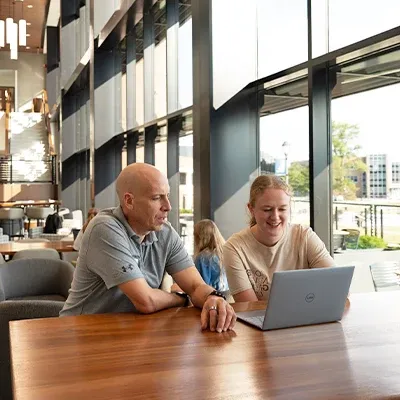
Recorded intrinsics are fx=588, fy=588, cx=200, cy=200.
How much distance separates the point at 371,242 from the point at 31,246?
3332mm

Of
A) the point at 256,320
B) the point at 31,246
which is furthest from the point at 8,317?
the point at 31,246

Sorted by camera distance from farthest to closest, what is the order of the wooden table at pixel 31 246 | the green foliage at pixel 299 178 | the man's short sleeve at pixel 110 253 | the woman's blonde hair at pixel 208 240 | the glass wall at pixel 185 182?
the glass wall at pixel 185 182, the wooden table at pixel 31 246, the green foliage at pixel 299 178, the woman's blonde hair at pixel 208 240, the man's short sleeve at pixel 110 253

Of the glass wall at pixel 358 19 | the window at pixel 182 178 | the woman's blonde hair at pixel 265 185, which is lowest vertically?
the woman's blonde hair at pixel 265 185

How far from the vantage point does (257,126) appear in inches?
197

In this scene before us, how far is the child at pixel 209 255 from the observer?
144 inches

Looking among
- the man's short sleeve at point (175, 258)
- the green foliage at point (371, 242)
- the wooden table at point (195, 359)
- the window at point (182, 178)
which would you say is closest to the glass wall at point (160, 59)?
the window at point (182, 178)

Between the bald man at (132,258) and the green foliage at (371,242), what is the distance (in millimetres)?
1673

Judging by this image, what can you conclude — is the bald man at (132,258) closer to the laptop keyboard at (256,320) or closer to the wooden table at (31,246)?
the laptop keyboard at (256,320)

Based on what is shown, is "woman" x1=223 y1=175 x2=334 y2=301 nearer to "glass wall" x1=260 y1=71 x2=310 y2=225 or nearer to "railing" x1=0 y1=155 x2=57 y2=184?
"glass wall" x1=260 y1=71 x2=310 y2=225

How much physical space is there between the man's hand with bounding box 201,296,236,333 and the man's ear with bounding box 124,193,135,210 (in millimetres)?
563

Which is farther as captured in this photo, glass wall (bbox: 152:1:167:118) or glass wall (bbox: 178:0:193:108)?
glass wall (bbox: 152:1:167:118)

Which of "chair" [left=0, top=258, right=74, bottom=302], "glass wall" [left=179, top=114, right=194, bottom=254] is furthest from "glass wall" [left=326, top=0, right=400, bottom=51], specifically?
"glass wall" [left=179, top=114, right=194, bottom=254]

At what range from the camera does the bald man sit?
87.0 inches

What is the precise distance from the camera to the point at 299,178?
14.0 ft
